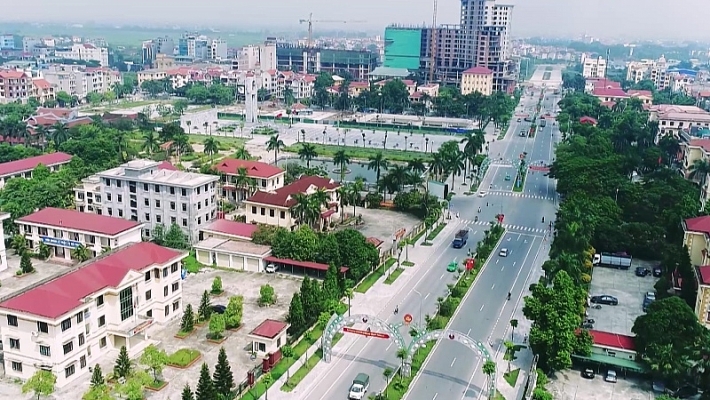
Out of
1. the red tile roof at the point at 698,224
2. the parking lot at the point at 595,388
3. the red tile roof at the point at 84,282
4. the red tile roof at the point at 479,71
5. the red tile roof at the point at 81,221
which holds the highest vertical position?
the red tile roof at the point at 479,71

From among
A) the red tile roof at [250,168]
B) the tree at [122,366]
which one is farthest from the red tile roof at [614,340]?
the red tile roof at [250,168]

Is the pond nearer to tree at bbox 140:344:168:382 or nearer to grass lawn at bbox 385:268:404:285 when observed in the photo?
grass lawn at bbox 385:268:404:285

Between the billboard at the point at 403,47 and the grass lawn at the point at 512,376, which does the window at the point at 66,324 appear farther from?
the billboard at the point at 403,47

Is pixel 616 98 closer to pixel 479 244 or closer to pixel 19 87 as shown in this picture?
pixel 479 244

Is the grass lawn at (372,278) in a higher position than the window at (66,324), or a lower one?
lower

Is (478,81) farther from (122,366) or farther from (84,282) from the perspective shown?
(122,366)

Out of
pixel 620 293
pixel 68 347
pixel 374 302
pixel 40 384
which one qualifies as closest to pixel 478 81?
pixel 620 293

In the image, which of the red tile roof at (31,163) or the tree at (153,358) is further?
the red tile roof at (31,163)

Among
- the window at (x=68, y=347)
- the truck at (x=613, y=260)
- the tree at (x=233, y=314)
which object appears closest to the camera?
the window at (x=68, y=347)
